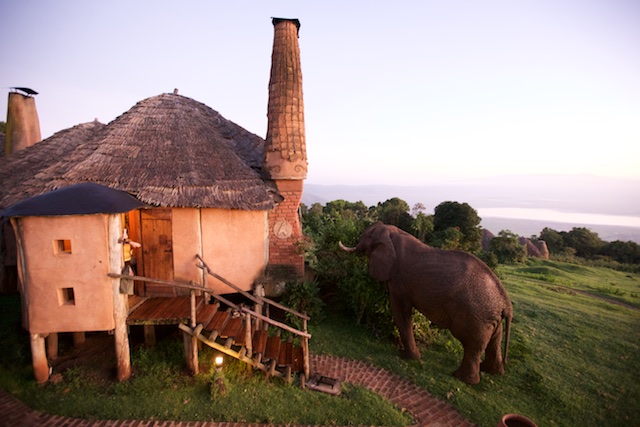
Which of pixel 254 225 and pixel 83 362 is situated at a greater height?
pixel 254 225

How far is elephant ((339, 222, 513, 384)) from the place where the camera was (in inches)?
257

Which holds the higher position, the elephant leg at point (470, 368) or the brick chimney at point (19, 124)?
the brick chimney at point (19, 124)

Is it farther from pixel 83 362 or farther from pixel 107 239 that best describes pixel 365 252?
pixel 83 362

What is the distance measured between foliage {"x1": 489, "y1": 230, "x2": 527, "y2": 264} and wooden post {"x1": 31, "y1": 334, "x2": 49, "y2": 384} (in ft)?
80.8

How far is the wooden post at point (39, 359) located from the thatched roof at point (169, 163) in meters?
3.32

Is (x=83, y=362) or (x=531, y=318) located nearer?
(x=83, y=362)

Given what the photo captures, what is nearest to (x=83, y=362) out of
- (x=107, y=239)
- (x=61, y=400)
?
(x=61, y=400)

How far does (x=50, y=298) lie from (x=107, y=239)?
1.56m

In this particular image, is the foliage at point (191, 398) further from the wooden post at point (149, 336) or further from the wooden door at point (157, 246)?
the wooden door at point (157, 246)

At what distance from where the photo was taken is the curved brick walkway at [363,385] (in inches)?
212

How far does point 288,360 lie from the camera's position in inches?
275

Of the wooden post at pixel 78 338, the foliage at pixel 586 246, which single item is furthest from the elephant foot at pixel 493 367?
the foliage at pixel 586 246

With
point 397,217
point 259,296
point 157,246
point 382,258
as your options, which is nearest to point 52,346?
point 157,246

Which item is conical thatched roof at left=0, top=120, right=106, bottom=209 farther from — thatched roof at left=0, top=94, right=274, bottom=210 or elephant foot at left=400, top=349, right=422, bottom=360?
elephant foot at left=400, top=349, right=422, bottom=360
